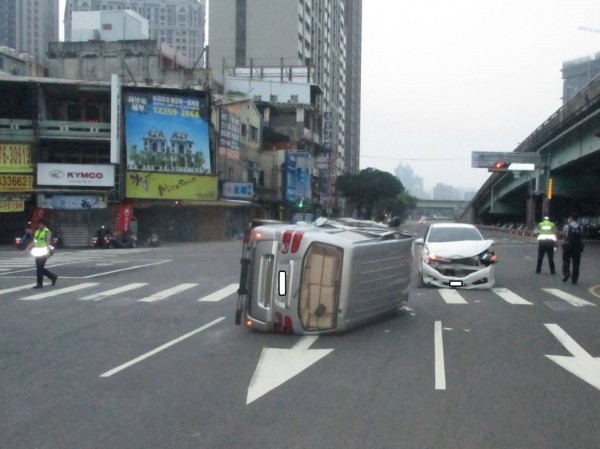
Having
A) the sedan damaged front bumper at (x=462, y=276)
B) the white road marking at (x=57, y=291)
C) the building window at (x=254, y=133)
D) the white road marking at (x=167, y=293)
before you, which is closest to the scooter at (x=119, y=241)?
the building window at (x=254, y=133)

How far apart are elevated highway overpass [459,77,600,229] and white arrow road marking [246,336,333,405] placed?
27566 mm

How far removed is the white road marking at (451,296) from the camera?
626 inches

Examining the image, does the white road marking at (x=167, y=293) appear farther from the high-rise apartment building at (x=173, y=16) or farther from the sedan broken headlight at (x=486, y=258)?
the high-rise apartment building at (x=173, y=16)

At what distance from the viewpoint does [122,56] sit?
59.6 meters

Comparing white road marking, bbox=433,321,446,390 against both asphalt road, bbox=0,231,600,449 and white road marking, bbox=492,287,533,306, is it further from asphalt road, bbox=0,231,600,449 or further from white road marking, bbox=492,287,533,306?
white road marking, bbox=492,287,533,306

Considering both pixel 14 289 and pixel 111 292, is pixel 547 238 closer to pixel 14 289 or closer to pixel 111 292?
pixel 111 292

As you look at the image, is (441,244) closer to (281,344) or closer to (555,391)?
(281,344)

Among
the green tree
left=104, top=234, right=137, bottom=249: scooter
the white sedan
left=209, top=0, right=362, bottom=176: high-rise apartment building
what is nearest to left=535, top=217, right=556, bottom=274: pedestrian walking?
the white sedan

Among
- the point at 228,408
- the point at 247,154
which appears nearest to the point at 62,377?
the point at 228,408

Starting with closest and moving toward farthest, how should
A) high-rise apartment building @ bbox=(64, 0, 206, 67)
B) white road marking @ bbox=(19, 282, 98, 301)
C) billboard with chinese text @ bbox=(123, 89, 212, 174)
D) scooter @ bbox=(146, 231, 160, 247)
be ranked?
white road marking @ bbox=(19, 282, 98, 301)
scooter @ bbox=(146, 231, 160, 247)
billboard with chinese text @ bbox=(123, 89, 212, 174)
high-rise apartment building @ bbox=(64, 0, 206, 67)

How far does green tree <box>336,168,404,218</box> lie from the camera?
91500 millimetres

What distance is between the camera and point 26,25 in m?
167

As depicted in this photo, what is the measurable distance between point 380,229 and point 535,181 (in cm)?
4879

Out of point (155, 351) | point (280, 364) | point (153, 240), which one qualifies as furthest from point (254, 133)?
point (280, 364)
